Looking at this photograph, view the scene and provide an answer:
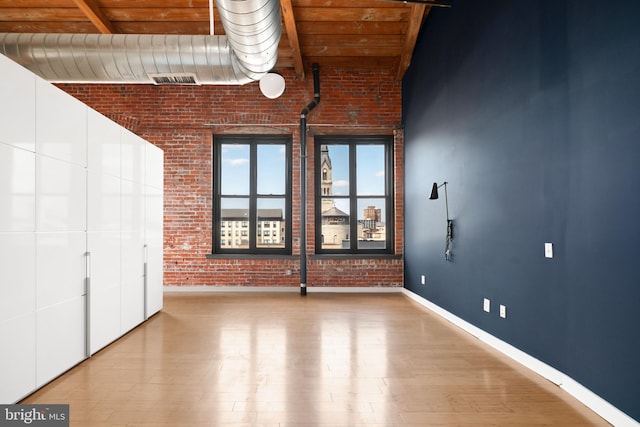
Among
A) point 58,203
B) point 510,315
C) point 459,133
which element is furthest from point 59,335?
point 459,133

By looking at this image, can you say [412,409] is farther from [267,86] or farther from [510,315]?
[267,86]

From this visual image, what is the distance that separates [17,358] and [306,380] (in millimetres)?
1837

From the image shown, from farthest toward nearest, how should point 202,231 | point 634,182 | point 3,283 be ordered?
point 202,231
point 3,283
point 634,182

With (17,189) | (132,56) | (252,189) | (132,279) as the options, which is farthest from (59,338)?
(252,189)

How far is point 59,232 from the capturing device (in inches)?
116

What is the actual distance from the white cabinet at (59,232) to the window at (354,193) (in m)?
3.42

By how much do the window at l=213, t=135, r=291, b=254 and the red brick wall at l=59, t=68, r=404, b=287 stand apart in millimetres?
199

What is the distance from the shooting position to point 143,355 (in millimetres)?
3482

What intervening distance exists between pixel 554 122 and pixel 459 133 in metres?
1.67

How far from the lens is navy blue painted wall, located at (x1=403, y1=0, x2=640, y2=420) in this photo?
2.21m

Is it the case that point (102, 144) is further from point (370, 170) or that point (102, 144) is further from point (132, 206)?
point (370, 170)

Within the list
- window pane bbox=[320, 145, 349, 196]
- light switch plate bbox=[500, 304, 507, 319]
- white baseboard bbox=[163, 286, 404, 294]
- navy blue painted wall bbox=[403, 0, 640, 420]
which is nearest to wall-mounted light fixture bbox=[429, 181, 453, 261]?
navy blue painted wall bbox=[403, 0, 640, 420]

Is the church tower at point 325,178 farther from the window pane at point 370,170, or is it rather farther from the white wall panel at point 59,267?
the white wall panel at point 59,267

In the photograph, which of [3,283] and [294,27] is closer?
[3,283]
